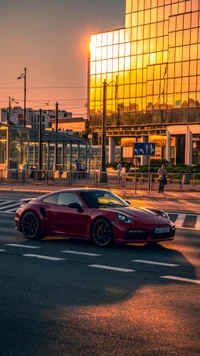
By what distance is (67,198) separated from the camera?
14836mm

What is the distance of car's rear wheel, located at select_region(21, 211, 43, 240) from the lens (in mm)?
14965

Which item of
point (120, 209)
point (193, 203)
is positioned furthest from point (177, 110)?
point (120, 209)

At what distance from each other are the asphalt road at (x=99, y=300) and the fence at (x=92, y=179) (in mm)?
25031

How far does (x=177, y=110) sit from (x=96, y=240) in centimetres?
6166

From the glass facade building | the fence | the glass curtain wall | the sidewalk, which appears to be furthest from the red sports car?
the glass facade building

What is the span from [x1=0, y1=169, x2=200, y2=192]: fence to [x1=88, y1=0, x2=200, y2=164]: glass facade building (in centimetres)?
2896

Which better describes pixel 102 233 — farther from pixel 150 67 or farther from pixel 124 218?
pixel 150 67

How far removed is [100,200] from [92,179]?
99.4ft

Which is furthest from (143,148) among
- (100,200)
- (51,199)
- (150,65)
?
(150,65)

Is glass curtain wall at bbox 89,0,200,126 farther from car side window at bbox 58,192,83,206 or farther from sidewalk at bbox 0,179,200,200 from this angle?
car side window at bbox 58,192,83,206

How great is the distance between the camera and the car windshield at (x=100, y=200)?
564 inches

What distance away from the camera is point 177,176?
38781 millimetres

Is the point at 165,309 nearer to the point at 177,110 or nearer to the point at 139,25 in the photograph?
the point at 177,110

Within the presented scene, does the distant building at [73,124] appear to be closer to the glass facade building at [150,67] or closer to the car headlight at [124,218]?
the glass facade building at [150,67]
